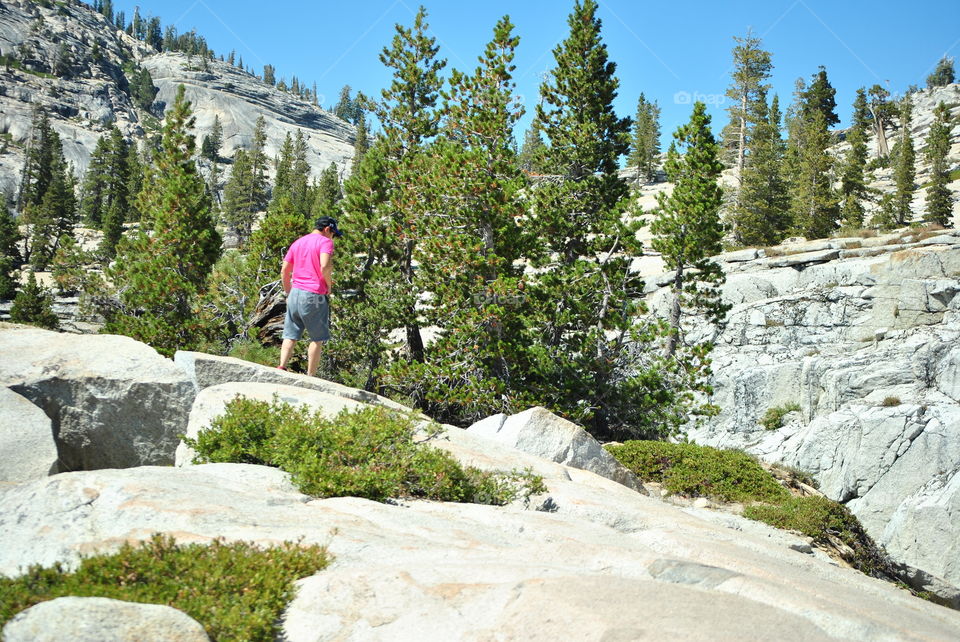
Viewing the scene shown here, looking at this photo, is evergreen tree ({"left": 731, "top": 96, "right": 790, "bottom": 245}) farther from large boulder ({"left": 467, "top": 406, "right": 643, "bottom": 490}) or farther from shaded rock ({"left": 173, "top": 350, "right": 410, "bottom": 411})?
shaded rock ({"left": 173, "top": 350, "right": 410, "bottom": 411})

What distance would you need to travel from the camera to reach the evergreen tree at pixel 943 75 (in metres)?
131

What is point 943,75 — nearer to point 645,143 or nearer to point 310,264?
point 645,143

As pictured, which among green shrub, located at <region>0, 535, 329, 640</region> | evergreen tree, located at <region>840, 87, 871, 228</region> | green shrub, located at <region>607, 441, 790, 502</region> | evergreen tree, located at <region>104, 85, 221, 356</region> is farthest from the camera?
evergreen tree, located at <region>840, 87, 871, 228</region>

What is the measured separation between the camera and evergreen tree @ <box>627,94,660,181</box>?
95.1 metres

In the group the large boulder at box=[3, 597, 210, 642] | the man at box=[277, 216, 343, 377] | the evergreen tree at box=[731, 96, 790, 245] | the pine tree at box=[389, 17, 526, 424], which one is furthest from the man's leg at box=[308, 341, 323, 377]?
the evergreen tree at box=[731, 96, 790, 245]

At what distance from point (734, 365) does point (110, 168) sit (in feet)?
316

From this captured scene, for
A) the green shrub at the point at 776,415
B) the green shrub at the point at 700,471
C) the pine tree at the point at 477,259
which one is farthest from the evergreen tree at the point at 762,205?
the green shrub at the point at 700,471

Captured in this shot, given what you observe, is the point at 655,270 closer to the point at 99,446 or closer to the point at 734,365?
the point at 734,365

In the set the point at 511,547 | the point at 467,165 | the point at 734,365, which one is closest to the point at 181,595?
the point at 511,547

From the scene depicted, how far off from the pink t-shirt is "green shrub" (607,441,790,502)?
875 centimetres

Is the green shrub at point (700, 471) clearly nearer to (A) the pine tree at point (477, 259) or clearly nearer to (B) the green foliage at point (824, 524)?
(B) the green foliage at point (824, 524)

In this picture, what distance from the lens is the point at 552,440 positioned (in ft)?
34.1

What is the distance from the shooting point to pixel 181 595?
10.8 ft

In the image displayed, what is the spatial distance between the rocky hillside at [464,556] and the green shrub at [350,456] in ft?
0.62
